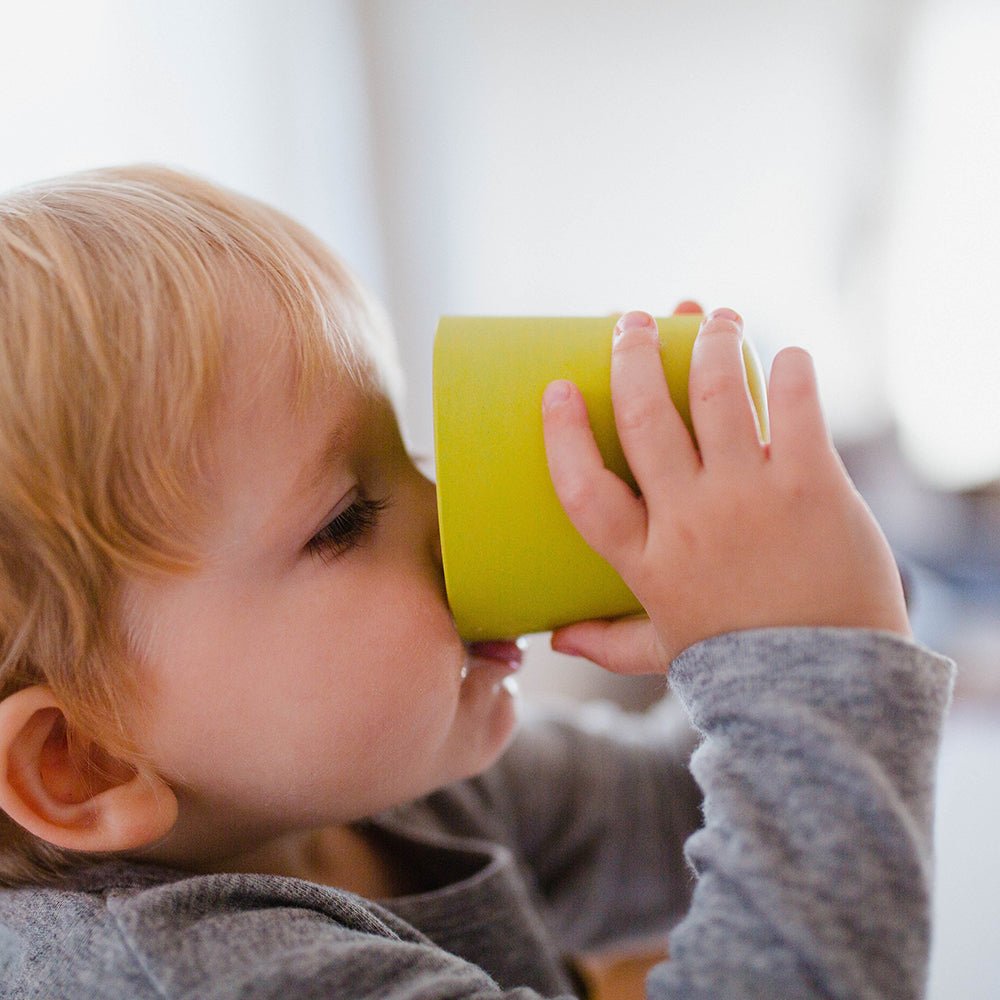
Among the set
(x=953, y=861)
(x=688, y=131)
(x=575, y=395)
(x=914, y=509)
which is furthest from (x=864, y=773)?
(x=688, y=131)

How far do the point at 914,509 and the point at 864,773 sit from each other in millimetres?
Result: 1354

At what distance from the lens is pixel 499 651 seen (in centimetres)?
66

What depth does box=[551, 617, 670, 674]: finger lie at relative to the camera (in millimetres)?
566

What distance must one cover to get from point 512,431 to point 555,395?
0.03 meters

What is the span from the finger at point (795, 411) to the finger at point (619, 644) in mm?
135

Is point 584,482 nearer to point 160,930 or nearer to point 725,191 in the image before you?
point 160,930

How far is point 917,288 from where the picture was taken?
1.77 meters

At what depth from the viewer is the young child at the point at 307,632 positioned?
0.47 meters

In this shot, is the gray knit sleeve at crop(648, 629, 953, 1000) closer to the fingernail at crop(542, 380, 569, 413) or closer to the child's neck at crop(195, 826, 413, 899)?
the fingernail at crop(542, 380, 569, 413)

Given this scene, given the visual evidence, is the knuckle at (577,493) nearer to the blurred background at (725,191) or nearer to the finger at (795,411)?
the finger at (795,411)

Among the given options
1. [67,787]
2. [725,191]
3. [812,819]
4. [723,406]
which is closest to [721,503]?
[723,406]

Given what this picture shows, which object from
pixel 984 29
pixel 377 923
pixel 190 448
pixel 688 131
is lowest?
pixel 377 923

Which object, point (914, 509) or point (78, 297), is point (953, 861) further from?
point (78, 297)

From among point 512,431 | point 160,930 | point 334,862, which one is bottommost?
point 334,862
